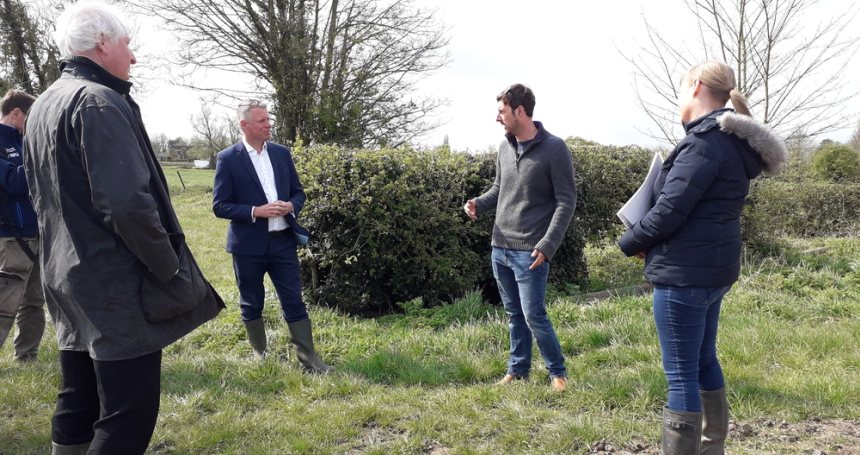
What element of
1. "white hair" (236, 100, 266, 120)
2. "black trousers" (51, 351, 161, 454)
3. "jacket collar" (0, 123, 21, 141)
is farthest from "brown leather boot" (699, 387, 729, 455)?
"jacket collar" (0, 123, 21, 141)

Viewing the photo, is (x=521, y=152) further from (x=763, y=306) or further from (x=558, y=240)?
(x=763, y=306)

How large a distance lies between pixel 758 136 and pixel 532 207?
Answer: 5.27 ft

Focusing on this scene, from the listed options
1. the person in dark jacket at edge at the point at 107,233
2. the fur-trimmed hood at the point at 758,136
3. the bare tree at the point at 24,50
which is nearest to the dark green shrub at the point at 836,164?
the fur-trimmed hood at the point at 758,136

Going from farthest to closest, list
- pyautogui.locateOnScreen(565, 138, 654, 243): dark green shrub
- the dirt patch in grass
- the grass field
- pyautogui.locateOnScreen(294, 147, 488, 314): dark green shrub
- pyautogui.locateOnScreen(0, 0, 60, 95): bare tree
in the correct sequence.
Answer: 1. pyautogui.locateOnScreen(0, 0, 60, 95): bare tree
2. pyautogui.locateOnScreen(565, 138, 654, 243): dark green shrub
3. pyautogui.locateOnScreen(294, 147, 488, 314): dark green shrub
4. the grass field
5. the dirt patch in grass

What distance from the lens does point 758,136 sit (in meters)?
2.63

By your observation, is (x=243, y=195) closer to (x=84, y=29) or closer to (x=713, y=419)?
(x=84, y=29)

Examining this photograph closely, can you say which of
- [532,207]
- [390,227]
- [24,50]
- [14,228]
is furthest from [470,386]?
[24,50]

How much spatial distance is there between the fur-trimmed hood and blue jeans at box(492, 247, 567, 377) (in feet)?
5.21

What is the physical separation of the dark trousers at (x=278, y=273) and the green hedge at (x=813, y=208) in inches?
294

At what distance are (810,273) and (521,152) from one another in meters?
5.03

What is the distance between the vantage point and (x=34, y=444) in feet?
11.8

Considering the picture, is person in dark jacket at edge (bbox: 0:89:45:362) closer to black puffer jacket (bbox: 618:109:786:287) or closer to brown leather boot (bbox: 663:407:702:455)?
black puffer jacket (bbox: 618:109:786:287)

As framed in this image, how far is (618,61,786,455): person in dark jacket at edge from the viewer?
8.66 ft

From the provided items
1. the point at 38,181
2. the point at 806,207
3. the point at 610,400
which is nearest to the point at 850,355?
the point at 610,400
